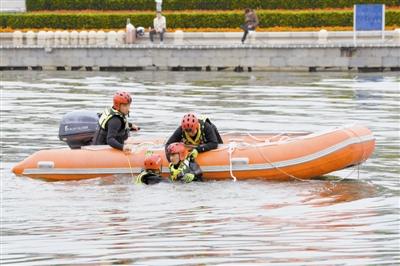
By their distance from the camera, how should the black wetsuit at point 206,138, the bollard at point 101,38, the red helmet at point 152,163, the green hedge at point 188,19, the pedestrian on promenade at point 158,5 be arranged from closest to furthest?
the red helmet at point 152,163
the black wetsuit at point 206,138
the bollard at point 101,38
the pedestrian on promenade at point 158,5
the green hedge at point 188,19

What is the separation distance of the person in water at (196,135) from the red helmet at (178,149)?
290mm

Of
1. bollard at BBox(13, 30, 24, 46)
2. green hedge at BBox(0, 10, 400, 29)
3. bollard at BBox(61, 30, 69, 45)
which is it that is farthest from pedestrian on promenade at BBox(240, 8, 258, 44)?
bollard at BBox(13, 30, 24, 46)

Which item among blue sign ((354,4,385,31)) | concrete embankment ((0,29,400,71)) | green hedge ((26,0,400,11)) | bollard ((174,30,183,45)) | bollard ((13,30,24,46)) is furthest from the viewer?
green hedge ((26,0,400,11))

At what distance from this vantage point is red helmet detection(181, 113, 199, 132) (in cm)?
1889

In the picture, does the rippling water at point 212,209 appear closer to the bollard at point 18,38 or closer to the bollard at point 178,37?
the bollard at point 178,37

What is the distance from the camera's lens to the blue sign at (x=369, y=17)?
42781mm

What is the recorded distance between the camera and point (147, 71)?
44469 millimetres

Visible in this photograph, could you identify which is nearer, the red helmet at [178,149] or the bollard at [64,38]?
the red helmet at [178,149]

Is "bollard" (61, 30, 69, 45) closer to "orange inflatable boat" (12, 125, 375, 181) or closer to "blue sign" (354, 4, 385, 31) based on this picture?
"blue sign" (354, 4, 385, 31)

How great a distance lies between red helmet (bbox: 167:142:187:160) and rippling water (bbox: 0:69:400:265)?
0.44 meters

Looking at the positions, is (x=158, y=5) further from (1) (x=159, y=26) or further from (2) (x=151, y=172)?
(2) (x=151, y=172)

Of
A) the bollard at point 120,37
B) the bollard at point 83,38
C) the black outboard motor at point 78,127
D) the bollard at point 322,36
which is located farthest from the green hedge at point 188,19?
the black outboard motor at point 78,127

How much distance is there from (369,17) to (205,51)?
5307 mm

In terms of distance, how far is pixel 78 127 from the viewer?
802 inches
